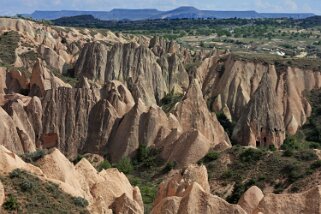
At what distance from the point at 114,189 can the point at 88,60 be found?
134 ft

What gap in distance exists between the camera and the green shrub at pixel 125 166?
39569mm

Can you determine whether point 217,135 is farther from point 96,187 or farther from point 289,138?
point 96,187

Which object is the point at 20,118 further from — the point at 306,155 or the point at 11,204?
the point at 11,204

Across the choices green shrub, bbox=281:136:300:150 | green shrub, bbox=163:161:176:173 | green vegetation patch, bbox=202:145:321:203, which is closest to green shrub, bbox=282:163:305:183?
green vegetation patch, bbox=202:145:321:203

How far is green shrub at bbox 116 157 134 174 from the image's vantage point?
39.6 metres

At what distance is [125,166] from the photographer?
39.9 meters

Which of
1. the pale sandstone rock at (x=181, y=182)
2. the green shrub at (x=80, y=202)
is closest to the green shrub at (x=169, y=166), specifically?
the pale sandstone rock at (x=181, y=182)

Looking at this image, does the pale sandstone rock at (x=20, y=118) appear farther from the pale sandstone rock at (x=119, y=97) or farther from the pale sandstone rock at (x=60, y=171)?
the pale sandstone rock at (x=60, y=171)

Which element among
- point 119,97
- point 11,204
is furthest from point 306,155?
point 11,204

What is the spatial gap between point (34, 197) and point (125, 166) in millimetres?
19468

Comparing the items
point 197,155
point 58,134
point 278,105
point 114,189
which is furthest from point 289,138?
point 114,189

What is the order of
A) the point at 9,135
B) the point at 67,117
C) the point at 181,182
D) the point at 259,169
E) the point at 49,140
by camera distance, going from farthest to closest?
the point at 67,117 → the point at 49,140 → the point at 9,135 → the point at 259,169 → the point at 181,182

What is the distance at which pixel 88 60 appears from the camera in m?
66.6

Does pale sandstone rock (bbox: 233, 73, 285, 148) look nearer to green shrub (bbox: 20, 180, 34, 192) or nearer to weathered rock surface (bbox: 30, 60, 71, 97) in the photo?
weathered rock surface (bbox: 30, 60, 71, 97)
